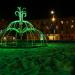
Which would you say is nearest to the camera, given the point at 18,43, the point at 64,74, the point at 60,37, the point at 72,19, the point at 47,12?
the point at 64,74

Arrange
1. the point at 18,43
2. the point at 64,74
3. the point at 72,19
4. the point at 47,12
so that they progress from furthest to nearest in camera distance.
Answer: the point at 47,12 < the point at 72,19 < the point at 18,43 < the point at 64,74

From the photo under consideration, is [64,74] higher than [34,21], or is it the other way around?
[34,21]

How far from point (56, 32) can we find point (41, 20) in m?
6.87

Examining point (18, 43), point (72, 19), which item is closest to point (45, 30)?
point (72, 19)

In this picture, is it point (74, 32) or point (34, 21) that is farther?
point (34, 21)

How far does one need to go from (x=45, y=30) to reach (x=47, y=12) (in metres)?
8.02

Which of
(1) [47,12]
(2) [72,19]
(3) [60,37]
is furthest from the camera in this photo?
(1) [47,12]

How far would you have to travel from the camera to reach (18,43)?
3856 cm

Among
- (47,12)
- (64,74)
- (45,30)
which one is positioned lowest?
(64,74)

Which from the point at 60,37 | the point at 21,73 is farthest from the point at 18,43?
the point at 60,37

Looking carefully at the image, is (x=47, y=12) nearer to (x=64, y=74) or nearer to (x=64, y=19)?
(x=64, y=19)

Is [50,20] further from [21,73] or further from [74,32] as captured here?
[21,73]

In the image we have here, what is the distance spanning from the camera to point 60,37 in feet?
259

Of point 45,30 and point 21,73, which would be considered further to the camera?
point 45,30
